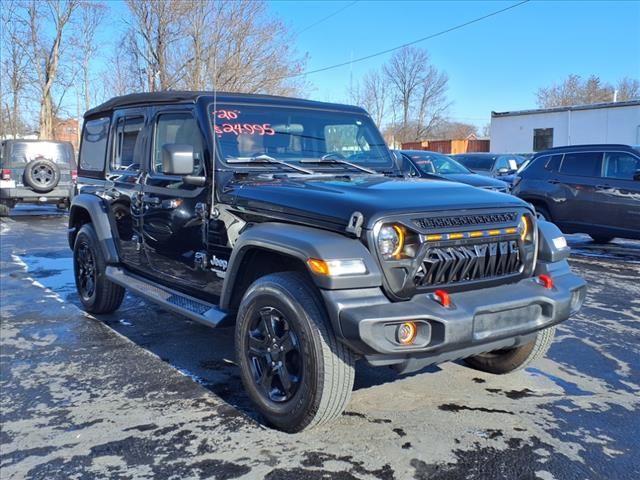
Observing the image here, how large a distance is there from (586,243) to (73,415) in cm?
971

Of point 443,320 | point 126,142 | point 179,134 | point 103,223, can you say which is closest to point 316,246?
point 443,320

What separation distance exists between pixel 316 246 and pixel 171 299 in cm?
184

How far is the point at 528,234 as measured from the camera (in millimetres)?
3650

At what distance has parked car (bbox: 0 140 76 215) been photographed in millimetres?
14125

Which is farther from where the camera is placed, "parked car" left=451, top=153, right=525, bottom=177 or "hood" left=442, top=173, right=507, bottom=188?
"parked car" left=451, top=153, right=525, bottom=177

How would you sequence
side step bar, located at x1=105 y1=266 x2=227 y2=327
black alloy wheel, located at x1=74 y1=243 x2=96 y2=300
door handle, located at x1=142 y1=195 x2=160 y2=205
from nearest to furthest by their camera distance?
side step bar, located at x1=105 y1=266 x2=227 y2=327 < door handle, located at x1=142 y1=195 x2=160 y2=205 < black alloy wheel, located at x1=74 y1=243 x2=96 y2=300

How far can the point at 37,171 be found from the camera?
1409 centimetres

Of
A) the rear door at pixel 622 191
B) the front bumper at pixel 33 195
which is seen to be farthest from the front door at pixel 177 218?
the front bumper at pixel 33 195

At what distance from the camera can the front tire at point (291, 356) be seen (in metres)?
3.11

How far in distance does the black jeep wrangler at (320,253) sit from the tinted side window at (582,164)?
6.20m

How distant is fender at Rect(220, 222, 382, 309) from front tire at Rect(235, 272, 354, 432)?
194 millimetres

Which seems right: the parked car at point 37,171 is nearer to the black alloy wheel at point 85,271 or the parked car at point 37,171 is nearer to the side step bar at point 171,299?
the black alloy wheel at point 85,271

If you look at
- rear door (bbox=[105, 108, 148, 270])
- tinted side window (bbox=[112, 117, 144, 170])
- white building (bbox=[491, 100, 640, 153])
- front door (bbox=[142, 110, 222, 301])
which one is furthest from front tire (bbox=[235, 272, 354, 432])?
white building (bbox=[491, 100, 640, 153])

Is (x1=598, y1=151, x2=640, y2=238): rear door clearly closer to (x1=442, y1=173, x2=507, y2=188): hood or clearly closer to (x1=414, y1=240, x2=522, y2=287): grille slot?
(x1=442, y1=173, x2=507, y2=188): hood
